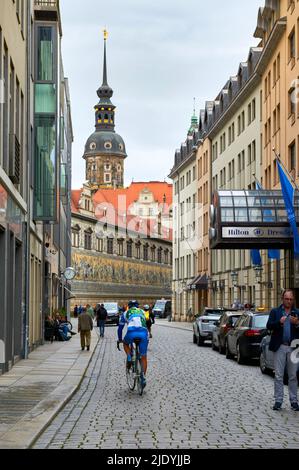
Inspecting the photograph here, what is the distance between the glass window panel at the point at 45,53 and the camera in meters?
31.7

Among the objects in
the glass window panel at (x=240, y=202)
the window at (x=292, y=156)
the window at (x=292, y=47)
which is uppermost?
the window at (x=292, y=47)

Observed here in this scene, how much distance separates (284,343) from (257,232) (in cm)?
2451

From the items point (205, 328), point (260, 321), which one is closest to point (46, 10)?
point (260, 321)

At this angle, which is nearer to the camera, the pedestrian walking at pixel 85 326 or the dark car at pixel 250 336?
the dark car at pixel 250 336

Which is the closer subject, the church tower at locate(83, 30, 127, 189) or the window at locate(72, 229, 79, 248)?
the window at locate(72, 229, 79, 248)

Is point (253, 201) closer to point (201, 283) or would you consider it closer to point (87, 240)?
point (201, 283)

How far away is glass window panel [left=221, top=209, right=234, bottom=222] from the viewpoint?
3853 cm

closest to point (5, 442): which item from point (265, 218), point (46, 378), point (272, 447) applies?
point (272, 447)

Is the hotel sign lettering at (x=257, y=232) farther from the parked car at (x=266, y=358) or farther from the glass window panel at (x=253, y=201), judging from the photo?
the parked car at (x=266, y=358)

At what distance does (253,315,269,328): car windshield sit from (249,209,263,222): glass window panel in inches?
557

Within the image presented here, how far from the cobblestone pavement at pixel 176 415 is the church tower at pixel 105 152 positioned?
161 m

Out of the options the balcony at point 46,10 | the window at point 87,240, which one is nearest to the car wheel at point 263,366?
the balcony at point 46,10

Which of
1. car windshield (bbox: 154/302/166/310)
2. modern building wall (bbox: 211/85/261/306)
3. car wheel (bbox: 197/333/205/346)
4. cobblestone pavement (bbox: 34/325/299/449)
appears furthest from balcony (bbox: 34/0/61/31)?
car windshield (bbox: 154/302/166/310)

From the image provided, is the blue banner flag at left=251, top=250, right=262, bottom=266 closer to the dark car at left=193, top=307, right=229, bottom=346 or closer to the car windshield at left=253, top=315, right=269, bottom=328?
the dark car at left=193, top=307, right=229, bottom=346
